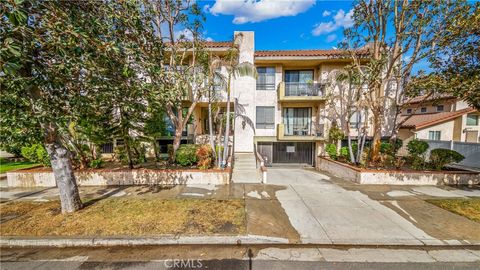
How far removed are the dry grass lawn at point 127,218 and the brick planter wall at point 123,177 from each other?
6.12 ft

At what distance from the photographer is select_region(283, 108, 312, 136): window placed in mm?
14250

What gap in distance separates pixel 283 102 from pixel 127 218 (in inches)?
468

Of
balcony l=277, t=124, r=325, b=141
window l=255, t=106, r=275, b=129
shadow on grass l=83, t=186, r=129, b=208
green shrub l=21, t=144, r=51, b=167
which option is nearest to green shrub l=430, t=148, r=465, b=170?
balcony l=277, t=124, r=325, b=141

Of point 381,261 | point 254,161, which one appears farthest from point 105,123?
point 381,261

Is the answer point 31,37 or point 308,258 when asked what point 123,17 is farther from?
point 308,258

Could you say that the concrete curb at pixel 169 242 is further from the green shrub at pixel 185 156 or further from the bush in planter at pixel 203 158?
the green shrub at pixel 185 156

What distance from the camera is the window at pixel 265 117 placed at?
14.0 m

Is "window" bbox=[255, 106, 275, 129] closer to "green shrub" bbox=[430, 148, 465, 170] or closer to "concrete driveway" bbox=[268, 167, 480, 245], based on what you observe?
"concrete driveway" bbox=[268, 167, 480, 245]

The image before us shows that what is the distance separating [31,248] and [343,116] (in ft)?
50.9

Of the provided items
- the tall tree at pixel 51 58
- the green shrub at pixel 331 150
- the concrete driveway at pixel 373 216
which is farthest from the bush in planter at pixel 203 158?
the green shrub at pixel 331 150

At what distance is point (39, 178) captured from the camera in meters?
8.21

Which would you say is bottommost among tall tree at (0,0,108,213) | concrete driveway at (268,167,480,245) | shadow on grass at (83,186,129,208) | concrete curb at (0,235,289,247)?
concrete driveway at (268,167,480,245)

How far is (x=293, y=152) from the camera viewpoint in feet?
47.6

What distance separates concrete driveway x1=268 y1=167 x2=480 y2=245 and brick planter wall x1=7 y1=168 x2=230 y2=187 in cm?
336
